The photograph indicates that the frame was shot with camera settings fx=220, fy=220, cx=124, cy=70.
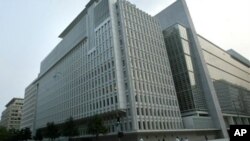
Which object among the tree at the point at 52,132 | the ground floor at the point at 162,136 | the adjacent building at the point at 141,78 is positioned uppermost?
the adjacent building at the point at 141,78

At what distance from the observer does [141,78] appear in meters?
60.4

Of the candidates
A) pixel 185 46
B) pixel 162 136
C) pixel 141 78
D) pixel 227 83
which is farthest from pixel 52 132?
pixel 227 83

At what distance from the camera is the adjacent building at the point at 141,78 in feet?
187

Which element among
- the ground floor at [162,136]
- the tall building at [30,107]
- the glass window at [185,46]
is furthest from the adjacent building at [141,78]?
the tall building at [30,107]

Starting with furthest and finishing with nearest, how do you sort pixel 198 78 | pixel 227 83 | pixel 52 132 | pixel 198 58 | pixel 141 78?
pixel 227 83
pixel 198 58
pixel 198 78
pixel 52 132
pixel 141 78

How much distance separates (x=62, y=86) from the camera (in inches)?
3644

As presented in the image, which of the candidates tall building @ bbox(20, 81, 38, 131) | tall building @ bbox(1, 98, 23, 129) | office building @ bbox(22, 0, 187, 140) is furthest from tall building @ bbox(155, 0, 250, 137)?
tall building @ bbox(1, 98, 23, 129)

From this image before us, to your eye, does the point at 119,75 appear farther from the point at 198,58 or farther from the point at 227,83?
the point at 227,83

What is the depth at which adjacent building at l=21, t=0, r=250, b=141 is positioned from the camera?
2245 inches

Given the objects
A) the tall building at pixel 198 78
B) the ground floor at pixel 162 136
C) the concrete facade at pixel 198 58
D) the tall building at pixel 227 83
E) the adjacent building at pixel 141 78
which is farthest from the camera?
the tall building at pixel 227 83

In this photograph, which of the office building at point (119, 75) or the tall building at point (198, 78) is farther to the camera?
the tall building at point (198, 78)

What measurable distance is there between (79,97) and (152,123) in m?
29.9

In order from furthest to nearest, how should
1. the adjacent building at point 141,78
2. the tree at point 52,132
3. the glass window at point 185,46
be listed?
the glass window at point 185,46
the tree at point 52,132
the adjacent building at point 141,78

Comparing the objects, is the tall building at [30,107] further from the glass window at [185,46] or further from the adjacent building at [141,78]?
the glass window at [185,46]
